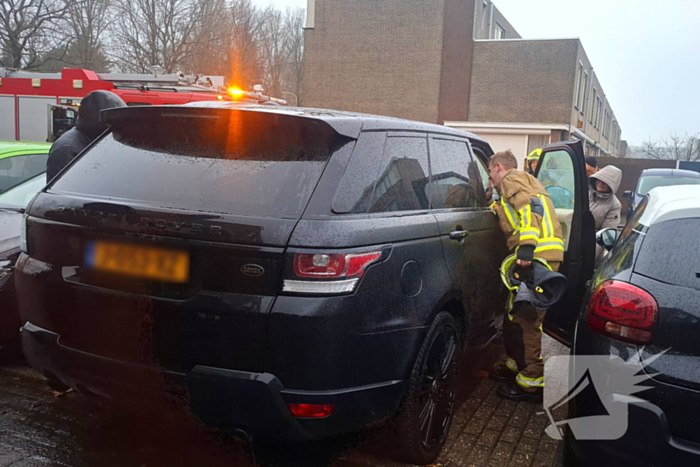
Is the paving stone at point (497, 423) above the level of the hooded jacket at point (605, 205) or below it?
below

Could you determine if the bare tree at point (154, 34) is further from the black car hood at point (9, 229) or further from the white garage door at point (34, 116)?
the black car hood at point (9, 229)

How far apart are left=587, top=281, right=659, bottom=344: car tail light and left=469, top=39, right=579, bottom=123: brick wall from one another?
79.5 feet

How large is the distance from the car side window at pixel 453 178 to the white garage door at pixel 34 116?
39.7 ft

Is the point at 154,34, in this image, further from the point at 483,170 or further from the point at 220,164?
the point at 220,164

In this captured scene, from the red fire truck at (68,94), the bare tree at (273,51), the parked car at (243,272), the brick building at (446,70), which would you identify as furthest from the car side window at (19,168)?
the bare tree at (273,51)

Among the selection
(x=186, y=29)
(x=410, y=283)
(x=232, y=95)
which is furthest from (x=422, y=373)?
(x=186, y=29)

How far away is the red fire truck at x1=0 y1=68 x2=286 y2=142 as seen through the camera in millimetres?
11625

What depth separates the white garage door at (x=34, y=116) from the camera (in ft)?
44.0

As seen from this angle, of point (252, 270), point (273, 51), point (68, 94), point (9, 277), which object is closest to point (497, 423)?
point (252, 270)

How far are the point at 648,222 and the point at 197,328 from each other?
228 cm

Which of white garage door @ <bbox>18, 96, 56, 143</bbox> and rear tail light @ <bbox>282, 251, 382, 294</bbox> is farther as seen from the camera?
white garage door @ <bbox>18, 96, 56, 143</bbox>

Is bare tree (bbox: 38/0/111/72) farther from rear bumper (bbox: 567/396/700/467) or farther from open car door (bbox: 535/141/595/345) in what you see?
rear bumper (bbox: 567/396/700/467)

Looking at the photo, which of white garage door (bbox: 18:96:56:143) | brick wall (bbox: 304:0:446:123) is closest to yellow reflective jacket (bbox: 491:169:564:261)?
white garage door (bbox: 18:96:56:143)

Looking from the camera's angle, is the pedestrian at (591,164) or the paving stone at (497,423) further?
the pedestrian at (591,164)
